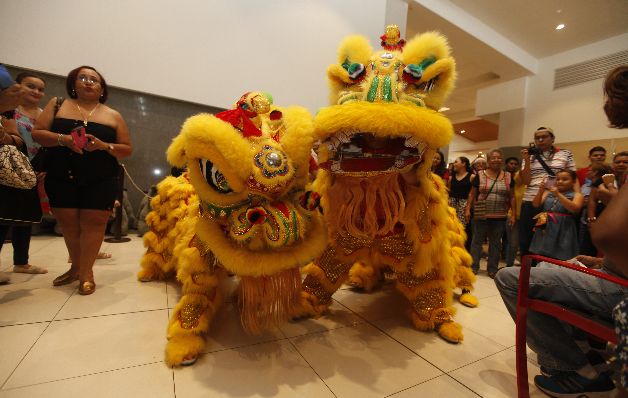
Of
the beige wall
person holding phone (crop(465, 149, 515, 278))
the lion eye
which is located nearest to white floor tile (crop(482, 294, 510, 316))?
person holding phone (crop(465, 149, 515, 278))

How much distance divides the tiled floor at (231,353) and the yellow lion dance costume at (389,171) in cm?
20

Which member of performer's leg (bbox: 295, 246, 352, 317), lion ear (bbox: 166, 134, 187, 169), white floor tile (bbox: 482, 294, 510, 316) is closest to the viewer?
lion ear (bbox: 166, 134, 187, 169)

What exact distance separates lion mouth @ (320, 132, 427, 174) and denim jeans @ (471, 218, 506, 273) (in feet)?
7.38

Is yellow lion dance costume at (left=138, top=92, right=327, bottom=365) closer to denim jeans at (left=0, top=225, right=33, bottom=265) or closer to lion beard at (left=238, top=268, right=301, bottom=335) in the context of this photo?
lion beard at (left=238, top=268, right=301, bottom=335)

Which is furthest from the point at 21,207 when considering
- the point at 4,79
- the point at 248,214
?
the point at 248,214

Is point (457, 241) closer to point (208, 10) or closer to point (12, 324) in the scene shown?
point (12, 324)

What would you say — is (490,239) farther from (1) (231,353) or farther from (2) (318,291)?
(1) (231,353)

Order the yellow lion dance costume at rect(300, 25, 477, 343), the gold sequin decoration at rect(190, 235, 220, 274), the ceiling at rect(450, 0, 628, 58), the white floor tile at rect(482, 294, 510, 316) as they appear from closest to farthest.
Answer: the yellow lion dance costume at rect(300, 25, 477, 343), the gold sequin decoration at rect(190, 235, 220, 274), the white floor tile at rect(482, 294, 510, 316), the ceiling at rect(450, 0, 628, 58)

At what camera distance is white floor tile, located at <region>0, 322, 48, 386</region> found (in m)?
1.12

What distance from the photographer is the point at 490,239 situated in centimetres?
300

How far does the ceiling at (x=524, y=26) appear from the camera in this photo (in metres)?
4.61

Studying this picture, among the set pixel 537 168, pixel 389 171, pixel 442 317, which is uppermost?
pixel 537 168

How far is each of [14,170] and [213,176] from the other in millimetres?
1196

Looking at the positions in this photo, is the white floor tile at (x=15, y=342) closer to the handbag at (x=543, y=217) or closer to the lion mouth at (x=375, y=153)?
the lion mouth at (x=375, y=153)
